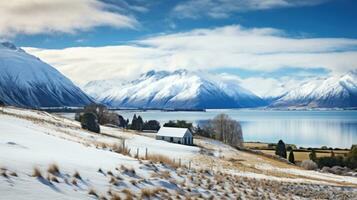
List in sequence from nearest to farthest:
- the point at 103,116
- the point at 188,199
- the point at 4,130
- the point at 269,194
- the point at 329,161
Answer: the point at 188,199 < the point at 269,194 < the point at 4,130 < the point at 329,161 < the point at 103,116

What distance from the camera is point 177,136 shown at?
318 ft

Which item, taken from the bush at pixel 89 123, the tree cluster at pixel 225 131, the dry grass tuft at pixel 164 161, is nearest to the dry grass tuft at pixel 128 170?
the dry grass tuft at pixel 164 161

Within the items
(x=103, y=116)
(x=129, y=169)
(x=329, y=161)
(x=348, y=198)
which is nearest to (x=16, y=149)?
(x=129, y=169)

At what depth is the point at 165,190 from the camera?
16000mm

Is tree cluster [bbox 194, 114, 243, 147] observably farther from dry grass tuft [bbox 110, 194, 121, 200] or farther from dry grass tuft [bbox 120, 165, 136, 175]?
dry grass tuft [bbox 110, 194, 121, 200]

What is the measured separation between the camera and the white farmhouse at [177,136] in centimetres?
9575

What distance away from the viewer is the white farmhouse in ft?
314

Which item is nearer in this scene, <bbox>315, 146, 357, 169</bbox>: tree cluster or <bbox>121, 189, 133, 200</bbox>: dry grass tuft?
<bbox>121, 189, 133, 200</bbox>: dry grass tuft

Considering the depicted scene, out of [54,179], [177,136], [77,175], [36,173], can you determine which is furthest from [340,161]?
[36,173]

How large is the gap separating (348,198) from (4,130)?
71.0ft

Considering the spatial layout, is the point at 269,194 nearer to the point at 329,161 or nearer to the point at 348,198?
the point at 348,198

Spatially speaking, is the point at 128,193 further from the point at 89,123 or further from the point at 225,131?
the point at 225,131

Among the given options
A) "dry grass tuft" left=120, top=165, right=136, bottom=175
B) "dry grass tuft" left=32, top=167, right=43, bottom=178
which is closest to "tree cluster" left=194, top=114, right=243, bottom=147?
"dry grass tuft" left=120, top=165, right=136, bottom=175

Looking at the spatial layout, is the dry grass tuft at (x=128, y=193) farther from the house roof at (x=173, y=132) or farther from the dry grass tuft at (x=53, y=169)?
the house roof at (x=173, y=132)
